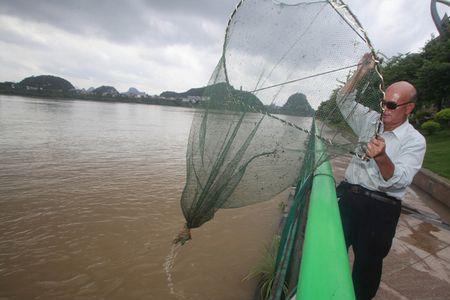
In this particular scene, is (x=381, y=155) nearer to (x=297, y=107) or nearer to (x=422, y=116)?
(x=297, y=107)

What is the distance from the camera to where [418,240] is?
4.34m

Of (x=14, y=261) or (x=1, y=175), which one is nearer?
(x=14, y=261)

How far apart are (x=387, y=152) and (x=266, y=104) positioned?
0.99 meters

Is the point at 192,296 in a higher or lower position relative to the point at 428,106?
lower

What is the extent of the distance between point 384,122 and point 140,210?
18.4 ft

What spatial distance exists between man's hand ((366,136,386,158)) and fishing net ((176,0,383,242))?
350mm

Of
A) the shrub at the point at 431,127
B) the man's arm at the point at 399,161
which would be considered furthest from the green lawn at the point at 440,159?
the man's arm at the point at 399,161

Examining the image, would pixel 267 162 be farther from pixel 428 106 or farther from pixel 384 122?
pixel 428 106

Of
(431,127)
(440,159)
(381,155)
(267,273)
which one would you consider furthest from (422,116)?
(381,155)

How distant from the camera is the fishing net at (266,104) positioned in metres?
2.15

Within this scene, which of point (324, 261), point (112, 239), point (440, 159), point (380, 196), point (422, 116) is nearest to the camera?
point (324, 261)

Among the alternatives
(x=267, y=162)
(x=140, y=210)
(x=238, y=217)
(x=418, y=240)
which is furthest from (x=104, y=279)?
(x=418, y=240)

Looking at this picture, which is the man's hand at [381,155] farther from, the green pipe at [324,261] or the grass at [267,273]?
the grass at [267,273]

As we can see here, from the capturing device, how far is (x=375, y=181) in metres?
2.31
